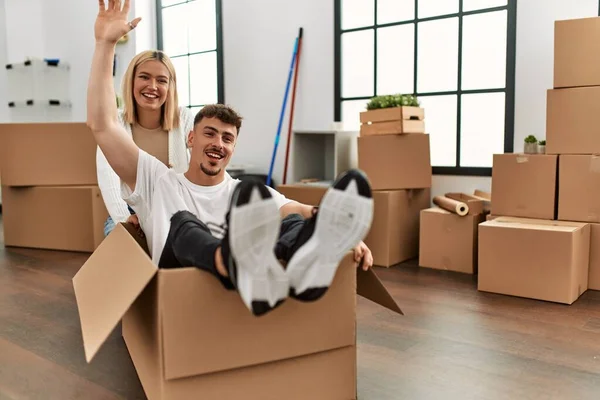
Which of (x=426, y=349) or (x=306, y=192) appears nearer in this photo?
(x=426, y=349)

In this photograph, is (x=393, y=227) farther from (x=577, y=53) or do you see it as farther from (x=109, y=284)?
(x=109, y=284)

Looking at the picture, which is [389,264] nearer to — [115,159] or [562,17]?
[562,17]

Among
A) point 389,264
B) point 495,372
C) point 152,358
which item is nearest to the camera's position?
point 152,358

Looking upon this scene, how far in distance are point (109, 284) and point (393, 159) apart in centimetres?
228

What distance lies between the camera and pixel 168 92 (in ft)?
7.25

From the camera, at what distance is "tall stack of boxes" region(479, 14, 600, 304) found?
8.56 feet

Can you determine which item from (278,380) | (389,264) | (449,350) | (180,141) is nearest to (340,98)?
(389,264)

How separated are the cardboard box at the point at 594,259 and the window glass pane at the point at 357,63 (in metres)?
1.79

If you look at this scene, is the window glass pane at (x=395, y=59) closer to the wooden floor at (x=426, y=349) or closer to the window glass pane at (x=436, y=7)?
the window glass pane at (x=436, y=7)

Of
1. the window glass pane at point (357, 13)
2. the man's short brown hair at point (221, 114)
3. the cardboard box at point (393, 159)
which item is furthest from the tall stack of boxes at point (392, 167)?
the man's short brown hair at point (221, 114)

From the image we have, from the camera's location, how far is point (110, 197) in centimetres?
220

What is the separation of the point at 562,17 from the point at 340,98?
1.54 meters

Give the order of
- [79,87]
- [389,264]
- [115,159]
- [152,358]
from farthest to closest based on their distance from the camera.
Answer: [79,87]
[389,264]
[115,159]
[152,358]

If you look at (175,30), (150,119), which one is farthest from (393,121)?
(175,30)
